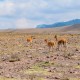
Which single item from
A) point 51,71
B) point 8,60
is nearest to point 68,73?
point 51,71

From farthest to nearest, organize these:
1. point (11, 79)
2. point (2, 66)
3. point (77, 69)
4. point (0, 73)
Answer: point (2, 66), point (77, 69), point (0, 73), point (11, 79)

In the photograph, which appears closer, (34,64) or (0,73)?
(0,73)

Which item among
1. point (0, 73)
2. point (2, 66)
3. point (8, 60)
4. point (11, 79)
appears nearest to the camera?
point (11, 79)

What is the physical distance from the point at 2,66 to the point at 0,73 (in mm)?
2386

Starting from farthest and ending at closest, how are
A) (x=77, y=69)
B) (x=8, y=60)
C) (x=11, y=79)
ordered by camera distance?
(x=8, y=60), (x=77, y=69), (x=11, y=79)

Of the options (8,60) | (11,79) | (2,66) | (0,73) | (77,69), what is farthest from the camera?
(8,60)

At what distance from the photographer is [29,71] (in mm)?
15742

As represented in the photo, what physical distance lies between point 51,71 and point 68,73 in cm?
98

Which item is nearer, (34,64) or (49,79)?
(49,79)

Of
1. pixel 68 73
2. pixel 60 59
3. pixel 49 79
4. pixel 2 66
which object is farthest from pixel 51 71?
pixel 60 59

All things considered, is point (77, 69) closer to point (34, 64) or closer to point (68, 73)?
point (68, 73)

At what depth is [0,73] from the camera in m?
15.0

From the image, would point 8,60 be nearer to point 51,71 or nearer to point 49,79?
point 51,71

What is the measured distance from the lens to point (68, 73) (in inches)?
597
